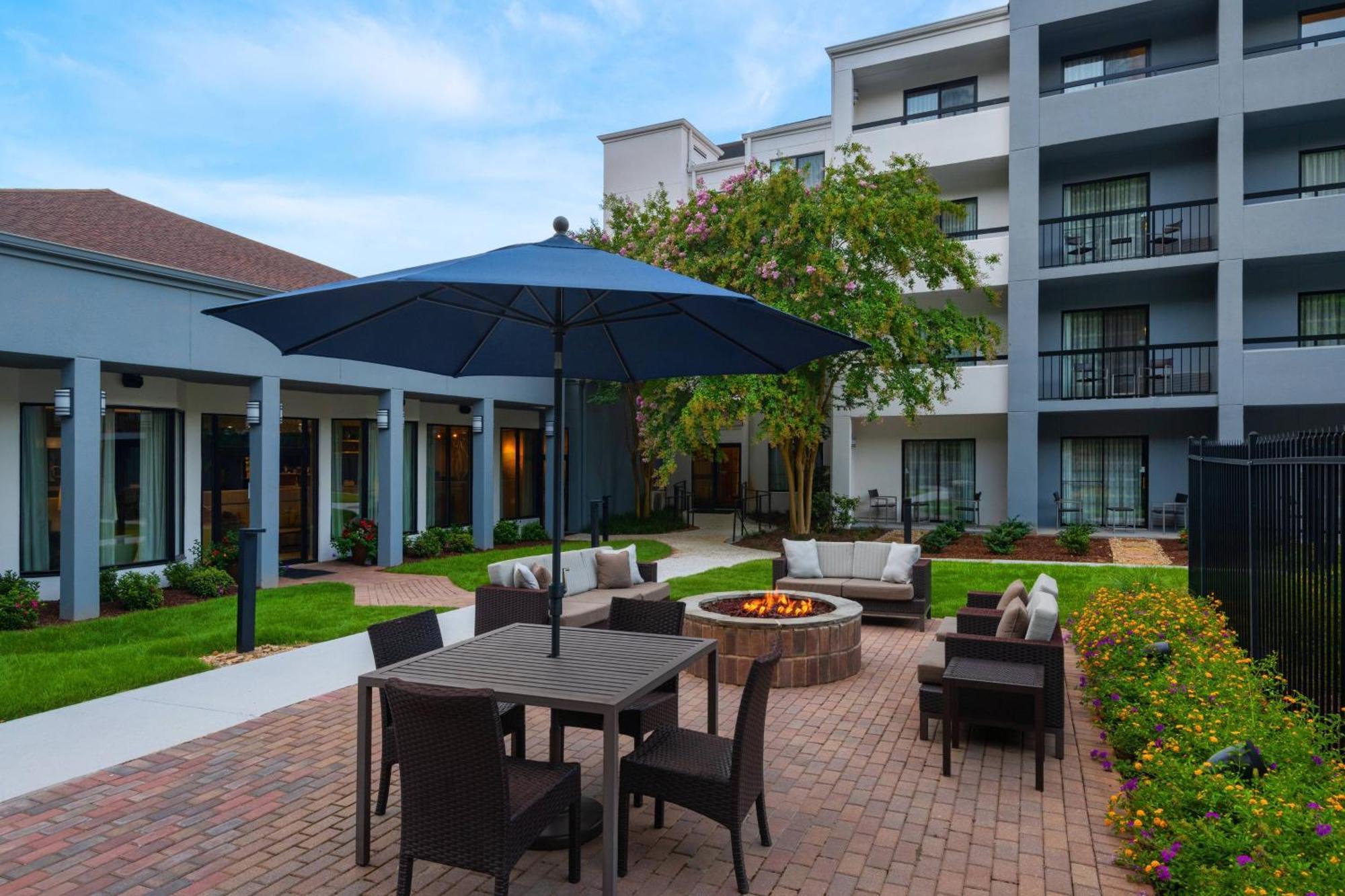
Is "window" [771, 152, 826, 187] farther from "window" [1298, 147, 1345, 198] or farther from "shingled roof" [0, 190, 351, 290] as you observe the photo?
"shingled roof" [0, 190, 351, 290]

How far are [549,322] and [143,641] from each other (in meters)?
6.85

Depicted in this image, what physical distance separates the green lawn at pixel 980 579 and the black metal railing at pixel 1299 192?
9353 mm

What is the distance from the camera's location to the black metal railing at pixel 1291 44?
1633 centimetres

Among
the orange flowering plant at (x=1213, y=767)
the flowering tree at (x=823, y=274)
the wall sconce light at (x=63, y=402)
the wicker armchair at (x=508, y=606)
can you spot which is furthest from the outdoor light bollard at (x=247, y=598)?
the flowering tree at (x=823, y=274)

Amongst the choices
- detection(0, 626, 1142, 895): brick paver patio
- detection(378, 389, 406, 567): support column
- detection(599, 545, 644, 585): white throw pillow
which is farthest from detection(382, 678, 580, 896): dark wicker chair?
detection(378, 389, 406, 567): support column

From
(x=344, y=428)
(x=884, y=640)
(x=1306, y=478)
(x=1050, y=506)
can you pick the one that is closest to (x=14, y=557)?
(x=344, y=428)

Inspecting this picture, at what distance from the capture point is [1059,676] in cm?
549

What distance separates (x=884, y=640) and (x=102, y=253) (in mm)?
10783

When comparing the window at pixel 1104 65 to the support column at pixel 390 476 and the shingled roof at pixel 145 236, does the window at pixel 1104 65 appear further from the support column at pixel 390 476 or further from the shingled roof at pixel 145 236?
the shingled roof at pixel 145 236

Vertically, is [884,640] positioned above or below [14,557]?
below

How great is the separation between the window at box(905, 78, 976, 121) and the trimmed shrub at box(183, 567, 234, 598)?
18.3 meters

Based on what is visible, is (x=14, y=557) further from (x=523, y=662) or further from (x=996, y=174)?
(x=996, y=174)

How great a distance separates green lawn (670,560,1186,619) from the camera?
11.2 meters

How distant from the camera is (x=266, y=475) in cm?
1253
